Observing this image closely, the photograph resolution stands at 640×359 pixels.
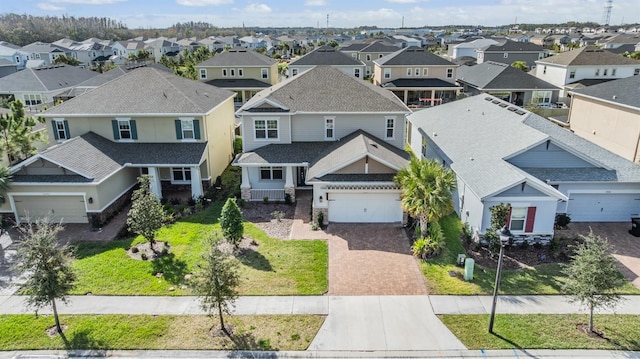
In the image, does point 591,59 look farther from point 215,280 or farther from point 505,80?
point 215,280

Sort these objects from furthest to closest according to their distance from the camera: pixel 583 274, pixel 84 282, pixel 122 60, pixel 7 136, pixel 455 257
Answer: pixel 122 60, pixel 7 136, pixel 455 257, pixel 84 282, pixel 583 274

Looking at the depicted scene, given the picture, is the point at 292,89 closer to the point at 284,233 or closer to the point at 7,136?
the point at 284,233

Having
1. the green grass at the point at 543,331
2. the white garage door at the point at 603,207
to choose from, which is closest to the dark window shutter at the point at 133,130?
the green grass at the point at 543,331

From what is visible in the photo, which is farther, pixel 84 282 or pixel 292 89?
pixel 292 89

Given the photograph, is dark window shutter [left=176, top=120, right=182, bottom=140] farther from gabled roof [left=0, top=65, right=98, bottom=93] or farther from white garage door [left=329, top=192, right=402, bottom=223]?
gabled roof [left=0, top=65, right=98, bottom=93]

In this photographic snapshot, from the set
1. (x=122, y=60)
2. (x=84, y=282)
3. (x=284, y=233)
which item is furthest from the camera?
(x=122, y=60)

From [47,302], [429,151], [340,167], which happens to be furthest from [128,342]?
[429,151]

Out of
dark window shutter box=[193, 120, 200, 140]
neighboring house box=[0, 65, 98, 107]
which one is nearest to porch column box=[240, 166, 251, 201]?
dark window shutter box=[193, 120, 200, 140]

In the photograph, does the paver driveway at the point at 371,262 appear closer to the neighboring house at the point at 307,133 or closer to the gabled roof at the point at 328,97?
the neighboring house at the point at 307,133
